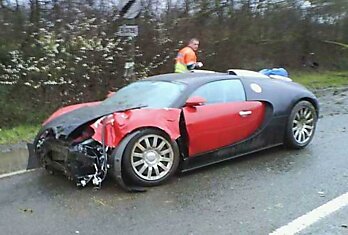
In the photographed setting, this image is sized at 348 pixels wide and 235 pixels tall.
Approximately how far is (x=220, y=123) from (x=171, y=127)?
76cm

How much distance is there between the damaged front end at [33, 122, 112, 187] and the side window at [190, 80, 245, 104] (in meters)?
1.44

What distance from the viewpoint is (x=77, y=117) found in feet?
19.1

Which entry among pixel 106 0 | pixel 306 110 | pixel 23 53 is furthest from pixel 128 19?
pixel 306 110

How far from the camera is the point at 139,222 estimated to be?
4551mm

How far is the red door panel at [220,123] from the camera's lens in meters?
5.92

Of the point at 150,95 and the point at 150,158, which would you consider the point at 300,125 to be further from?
the point at 150,158

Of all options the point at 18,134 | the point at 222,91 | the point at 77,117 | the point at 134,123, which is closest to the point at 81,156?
the point at 77,117

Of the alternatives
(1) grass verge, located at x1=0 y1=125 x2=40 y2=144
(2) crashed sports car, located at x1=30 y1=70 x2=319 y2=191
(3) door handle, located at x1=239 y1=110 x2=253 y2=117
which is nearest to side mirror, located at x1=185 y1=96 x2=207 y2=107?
(2) crashed sports car, located at x1=30 y1=70 x2=319 y2=191

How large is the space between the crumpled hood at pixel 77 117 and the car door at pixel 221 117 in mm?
781

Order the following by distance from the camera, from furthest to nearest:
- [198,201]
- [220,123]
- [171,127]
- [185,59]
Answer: [185,59] < [220,123] < [171,127] < [198,201]

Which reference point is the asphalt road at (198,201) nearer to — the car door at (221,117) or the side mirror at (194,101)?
the car door at (221,117)

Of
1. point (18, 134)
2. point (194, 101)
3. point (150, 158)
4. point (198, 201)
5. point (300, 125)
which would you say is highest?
point (194, 101)

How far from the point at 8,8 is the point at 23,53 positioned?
3.24 ft

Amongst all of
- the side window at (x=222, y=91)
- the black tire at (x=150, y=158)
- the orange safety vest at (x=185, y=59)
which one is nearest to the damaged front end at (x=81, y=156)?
the black tire at (x=150, y=158)
